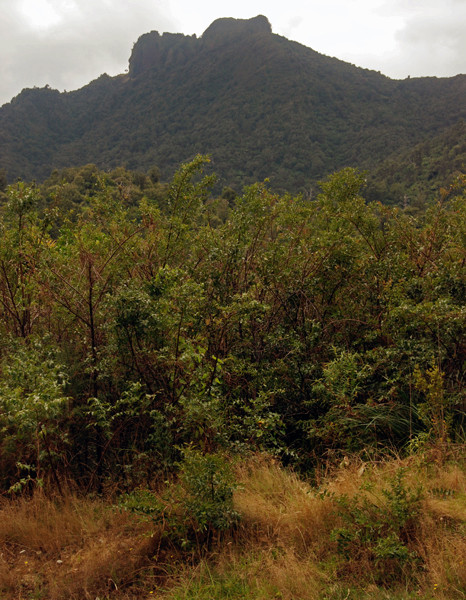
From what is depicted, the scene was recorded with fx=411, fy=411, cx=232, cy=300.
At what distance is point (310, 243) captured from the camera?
6215 millimetres

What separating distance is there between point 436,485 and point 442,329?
5.84 feet

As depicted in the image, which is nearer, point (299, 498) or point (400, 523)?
point (400, 523)

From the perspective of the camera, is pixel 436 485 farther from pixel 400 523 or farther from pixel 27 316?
pixel 27 316

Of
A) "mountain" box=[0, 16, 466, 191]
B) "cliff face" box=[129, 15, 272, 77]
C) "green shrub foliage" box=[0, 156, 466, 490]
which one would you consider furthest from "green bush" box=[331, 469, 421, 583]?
→ "cliff face" box=[129, 15, 272, 77]

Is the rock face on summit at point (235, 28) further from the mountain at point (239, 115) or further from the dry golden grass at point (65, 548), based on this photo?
the dry golden grass at point (65, 548)

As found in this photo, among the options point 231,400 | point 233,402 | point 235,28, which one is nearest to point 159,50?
point 235,28

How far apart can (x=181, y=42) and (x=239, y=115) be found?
249 ft

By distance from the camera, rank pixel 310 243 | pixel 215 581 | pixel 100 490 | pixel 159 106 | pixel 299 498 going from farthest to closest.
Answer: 1. pixel 159 106
2. pixel 310 243
3. pixel 100 490
4. pixel 299 498
5. pixel 215 581

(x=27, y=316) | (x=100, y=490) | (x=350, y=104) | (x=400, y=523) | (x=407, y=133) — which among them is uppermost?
(x=350, y=104)

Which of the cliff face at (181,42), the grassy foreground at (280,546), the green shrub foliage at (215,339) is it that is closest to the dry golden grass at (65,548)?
the grassy foreground at (280,546)

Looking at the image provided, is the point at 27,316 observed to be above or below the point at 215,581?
above

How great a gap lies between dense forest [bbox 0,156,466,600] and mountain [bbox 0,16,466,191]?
5357 cm

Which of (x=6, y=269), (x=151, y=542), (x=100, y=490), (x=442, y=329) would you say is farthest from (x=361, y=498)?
(x=6, y=269)

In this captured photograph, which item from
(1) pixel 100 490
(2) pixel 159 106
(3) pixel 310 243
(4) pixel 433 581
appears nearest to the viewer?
(4) pixel 433 581
